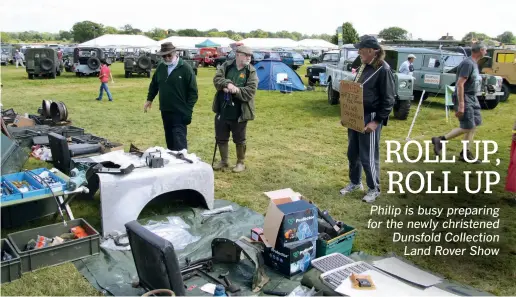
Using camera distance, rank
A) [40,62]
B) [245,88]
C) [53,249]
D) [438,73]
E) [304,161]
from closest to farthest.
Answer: [53,249] < [245,88] < [304,161] < [438,73] < [40,62]

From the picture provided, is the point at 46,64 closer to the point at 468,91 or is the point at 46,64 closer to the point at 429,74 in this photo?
the point at 429,74

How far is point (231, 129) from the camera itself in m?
6.36

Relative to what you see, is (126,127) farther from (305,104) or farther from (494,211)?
(494,211)

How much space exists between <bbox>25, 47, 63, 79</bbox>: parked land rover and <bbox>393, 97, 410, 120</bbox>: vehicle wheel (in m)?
17.5

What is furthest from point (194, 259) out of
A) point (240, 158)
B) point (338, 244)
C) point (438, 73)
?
point (438, 73)

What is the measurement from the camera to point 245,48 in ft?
19.5

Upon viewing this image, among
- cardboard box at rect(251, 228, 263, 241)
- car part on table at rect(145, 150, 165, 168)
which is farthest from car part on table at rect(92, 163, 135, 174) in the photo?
cardboard box at rect(251, 228, 263, 241)

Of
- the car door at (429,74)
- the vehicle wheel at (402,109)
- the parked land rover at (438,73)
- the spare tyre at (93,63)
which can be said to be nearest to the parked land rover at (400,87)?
the vehicle wheel at (402,109)

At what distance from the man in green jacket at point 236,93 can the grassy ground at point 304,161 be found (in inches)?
27.2

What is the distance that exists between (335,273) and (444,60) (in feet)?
37.1

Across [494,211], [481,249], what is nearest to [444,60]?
[494,211]

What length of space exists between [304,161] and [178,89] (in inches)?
98.2

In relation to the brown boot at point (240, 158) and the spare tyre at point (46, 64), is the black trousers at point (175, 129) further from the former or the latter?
the spare tyre at point (46, 64)

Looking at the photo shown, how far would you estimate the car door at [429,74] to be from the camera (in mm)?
12992
